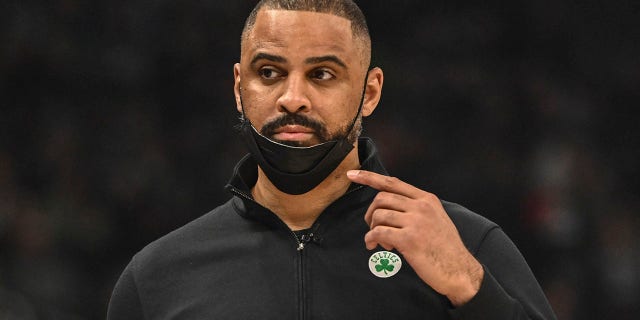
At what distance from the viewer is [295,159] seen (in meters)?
2.63

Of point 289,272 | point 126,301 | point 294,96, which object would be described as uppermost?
point 294,96

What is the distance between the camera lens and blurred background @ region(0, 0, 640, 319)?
491 cm

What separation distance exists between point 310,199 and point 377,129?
99.5 inches

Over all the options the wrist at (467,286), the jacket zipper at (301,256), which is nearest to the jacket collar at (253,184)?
the jacket zipper at (301,256)

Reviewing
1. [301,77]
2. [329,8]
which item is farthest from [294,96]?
[329,8]

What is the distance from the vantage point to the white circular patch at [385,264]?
260cm

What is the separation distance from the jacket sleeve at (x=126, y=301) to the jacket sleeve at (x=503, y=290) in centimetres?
85

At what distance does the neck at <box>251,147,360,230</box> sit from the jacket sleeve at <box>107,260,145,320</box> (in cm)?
40

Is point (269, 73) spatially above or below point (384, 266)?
above

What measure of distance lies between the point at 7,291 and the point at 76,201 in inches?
20.6

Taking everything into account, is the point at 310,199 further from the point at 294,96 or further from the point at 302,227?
the point at 294,96

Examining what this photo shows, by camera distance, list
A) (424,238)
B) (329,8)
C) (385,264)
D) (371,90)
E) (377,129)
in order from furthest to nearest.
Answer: (377,129), (371,90), (329,8), (385,264), (424,238)

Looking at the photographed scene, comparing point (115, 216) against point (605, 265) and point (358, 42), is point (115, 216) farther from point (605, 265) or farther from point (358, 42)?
point (358, 42)

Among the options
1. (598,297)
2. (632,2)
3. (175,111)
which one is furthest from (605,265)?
(175,111)
